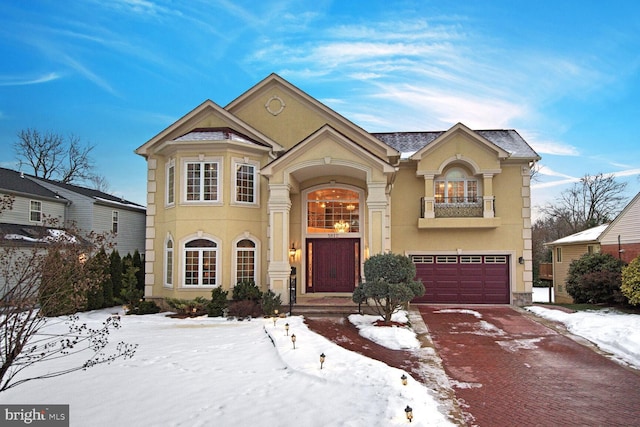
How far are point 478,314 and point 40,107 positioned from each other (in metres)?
32.0

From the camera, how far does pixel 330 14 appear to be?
16.6 m

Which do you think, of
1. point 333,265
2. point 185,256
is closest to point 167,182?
point 185,256

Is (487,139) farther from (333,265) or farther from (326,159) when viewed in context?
(333,265)

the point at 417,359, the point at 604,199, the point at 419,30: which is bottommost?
the point at 417,359

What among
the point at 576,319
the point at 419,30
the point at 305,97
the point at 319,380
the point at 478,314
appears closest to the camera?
the point at 319,380

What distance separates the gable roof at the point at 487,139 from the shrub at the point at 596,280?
482 cm

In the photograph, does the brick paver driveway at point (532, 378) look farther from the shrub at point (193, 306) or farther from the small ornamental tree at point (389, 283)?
the shrub at point (193, 306)

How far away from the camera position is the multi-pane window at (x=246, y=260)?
45.3ft

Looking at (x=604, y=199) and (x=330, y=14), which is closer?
(x=330, y=14)

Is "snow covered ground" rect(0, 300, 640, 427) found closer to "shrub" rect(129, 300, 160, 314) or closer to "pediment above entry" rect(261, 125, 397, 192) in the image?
"shrub" rect(129, 300, 160, 314)

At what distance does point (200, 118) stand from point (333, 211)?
6.02 meters

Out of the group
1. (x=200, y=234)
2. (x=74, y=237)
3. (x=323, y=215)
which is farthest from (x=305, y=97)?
(x=74, y=237)

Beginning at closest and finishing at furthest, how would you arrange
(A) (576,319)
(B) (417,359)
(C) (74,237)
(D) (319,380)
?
1. (C) (74,237)
2. (D) (319,380)
3. (B) (417,359)
4. (A) (576,319)

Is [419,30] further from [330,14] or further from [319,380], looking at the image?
[319,380]
